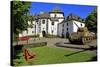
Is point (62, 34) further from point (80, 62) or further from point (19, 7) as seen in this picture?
point (19, 7)

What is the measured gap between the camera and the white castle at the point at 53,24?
9.50 feet

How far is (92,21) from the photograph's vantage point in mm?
3246

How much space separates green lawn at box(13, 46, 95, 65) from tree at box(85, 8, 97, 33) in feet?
1.17

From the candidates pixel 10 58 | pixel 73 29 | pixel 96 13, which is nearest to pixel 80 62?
pixel 73 29

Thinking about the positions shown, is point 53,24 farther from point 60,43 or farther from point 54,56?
point 54,56

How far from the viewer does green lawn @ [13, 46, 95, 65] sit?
286cm

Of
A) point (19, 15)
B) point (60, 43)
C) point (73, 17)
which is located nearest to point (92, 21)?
point (73, 17)

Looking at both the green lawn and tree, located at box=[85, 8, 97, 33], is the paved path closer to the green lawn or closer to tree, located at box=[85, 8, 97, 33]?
the green lawn

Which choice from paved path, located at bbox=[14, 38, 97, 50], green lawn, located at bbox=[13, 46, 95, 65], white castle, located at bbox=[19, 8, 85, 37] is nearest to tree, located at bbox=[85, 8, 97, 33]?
white castle, located at bbox=[19, 8, 85, 37]

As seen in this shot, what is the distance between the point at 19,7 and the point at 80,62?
115 cm

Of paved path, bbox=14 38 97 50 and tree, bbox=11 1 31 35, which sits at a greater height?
tree, bbox=11 1 31 35

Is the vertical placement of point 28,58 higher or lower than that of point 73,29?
lower

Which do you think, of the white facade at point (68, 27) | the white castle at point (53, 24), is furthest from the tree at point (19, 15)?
the white facade at point (68, 27)

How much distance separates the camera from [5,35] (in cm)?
271
